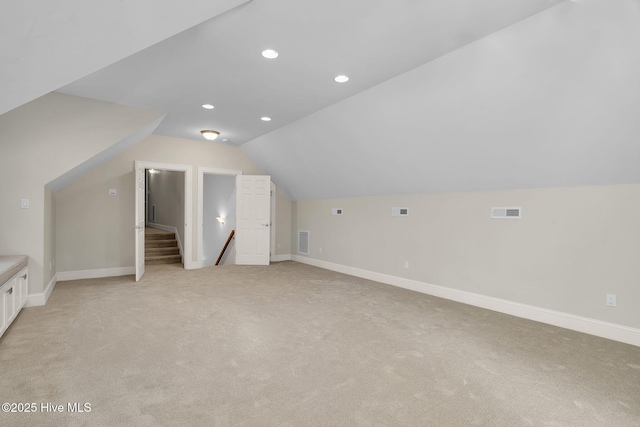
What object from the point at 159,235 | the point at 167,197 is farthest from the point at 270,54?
the point at 167,197

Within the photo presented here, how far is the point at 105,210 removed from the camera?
21.0 feet

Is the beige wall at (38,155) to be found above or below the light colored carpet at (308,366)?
above

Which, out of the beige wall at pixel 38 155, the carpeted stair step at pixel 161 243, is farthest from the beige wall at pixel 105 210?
the carpeted stair step at pixel 161 243

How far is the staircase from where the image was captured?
7.97m

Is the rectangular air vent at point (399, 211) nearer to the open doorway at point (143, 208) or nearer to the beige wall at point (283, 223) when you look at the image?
the beige wall at point (283, 223)

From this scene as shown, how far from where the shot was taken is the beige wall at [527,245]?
345cm

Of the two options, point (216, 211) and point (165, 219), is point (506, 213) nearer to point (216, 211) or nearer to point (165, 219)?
point (216, 211)

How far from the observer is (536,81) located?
10.1ft

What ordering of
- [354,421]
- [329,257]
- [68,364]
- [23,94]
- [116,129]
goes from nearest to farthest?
1. [354,421]
2. [23,94]
3. [68,364]
4. [116,129]
5. [329,257]

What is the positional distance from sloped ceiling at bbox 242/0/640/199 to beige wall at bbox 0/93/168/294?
121 inches

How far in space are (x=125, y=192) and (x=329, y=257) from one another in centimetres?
426

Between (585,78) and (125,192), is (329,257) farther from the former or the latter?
(585,78)

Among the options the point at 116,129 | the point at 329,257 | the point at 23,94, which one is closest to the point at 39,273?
the point at 116,129

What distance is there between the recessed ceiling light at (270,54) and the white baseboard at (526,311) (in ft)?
12.8
